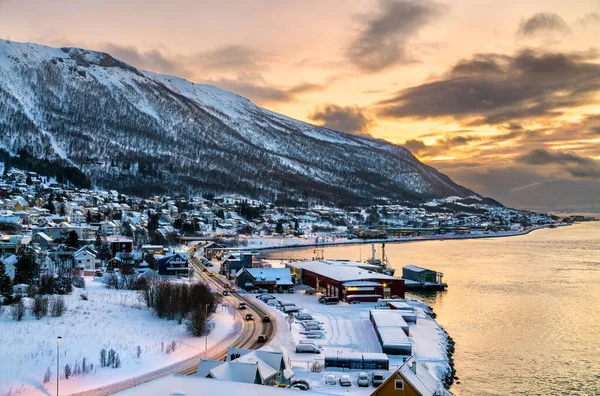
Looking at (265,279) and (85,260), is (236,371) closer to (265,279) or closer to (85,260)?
(265,279)

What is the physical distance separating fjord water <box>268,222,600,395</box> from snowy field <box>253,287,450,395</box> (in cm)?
80

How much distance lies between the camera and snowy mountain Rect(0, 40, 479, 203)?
11812 centimetres

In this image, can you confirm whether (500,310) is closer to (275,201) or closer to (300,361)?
(300,361)

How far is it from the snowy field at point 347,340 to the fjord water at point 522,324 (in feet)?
2.61

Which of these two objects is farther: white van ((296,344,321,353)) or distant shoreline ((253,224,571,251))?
distant shoreline ((253,224,571,251))

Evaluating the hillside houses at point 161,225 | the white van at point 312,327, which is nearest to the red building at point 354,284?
the hillside houses at point 161,225

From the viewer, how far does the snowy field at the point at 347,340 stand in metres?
16.2

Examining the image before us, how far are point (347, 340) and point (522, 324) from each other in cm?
891

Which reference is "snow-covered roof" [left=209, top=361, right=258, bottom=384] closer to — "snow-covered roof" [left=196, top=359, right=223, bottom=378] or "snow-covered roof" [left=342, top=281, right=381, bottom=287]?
"snow-covered roof" [left=196, top=359, right=223, bottom=378]

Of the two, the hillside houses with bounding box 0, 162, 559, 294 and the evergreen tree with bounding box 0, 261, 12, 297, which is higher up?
the hillside houses with bounding box 0, 162, 559, 294

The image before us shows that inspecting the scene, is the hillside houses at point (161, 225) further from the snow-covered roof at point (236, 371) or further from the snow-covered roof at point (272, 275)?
the snow-covered roof at point (236, 371)

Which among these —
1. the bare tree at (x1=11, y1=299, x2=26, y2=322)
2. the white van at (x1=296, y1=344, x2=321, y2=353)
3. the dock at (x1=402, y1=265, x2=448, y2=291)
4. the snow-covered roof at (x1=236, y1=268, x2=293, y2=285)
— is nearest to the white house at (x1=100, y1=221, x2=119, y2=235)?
the snow-covered roof at (x1=236, y1=268, x2=293, y2=285)

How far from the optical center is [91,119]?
15025cm

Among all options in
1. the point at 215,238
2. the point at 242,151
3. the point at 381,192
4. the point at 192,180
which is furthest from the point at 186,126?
the point at 215,238
